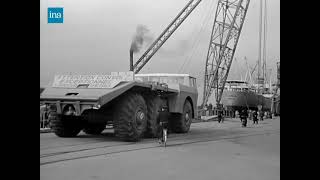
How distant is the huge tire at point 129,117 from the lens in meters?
11.6

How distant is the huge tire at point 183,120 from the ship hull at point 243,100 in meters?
24.1

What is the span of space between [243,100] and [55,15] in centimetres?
3806

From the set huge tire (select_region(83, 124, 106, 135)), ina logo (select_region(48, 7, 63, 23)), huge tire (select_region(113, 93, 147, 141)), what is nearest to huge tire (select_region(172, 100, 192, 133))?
huge tire (select_region(83, 124, 106, 135))

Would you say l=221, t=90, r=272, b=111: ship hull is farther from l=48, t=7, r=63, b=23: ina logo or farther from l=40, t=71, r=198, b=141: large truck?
l=48, t=7, r=63, b=23: ina logo

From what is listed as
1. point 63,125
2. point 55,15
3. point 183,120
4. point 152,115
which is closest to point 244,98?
point 183,120

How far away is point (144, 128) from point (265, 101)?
3013 cm

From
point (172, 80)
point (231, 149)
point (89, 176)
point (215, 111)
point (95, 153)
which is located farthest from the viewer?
point (215, 111)

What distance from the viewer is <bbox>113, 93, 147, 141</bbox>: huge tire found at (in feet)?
38.0

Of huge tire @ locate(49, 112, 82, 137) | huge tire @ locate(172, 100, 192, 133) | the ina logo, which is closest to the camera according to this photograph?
the ina logo

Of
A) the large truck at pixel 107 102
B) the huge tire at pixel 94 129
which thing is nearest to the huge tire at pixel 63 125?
the large truck at pixel 107 102

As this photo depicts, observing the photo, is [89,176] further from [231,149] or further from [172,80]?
[172,80]

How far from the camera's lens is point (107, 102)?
10.9 meters
